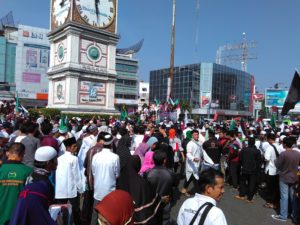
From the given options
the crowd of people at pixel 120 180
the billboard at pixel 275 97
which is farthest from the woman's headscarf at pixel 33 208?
the billboard at pixel 275 97

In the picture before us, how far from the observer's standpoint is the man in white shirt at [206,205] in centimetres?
283

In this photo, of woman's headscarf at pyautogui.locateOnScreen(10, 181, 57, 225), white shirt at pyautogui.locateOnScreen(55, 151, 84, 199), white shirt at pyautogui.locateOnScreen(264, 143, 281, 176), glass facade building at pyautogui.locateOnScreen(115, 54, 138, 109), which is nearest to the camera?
woman's headscarf at pyautogui.locateOnScreen(10, 181, 57, 225)

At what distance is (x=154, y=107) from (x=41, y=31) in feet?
212

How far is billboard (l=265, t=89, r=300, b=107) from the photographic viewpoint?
37.4m

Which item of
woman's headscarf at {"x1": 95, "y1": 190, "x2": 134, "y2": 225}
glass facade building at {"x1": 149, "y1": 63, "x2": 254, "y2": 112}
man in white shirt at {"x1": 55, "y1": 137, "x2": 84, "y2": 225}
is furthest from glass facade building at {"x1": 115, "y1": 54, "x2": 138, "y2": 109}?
woman's headscarf at {"x1": 95, "y1": 190, "x2": 134, "y2": 225}

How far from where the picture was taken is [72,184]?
5.33m

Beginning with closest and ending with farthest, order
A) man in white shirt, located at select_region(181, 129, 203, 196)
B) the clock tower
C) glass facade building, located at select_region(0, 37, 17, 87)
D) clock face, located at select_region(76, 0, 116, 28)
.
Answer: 1. man in white shirt, located at select_region(181, 129, 203, 196)
2. the clock tower
3. clock face, located at select_region(76, 0, 116, 28)
4. glass facade building, located at select_region(0, 37, 17, 87)

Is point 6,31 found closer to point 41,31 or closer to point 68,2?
point 41,31

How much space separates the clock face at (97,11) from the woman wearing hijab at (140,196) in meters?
29.5

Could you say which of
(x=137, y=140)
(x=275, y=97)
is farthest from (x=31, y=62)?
(x=137, y=140)

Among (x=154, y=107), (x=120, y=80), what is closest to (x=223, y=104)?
(x=120, y=80)

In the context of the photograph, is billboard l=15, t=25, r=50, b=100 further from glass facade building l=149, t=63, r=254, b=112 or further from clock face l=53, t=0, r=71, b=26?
clock face l=53, t=0, r=71, b=26

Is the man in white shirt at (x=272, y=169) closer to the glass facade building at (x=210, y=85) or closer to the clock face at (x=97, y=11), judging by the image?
the clock face at (x=97, y=11)

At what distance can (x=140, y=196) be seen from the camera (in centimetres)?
385
